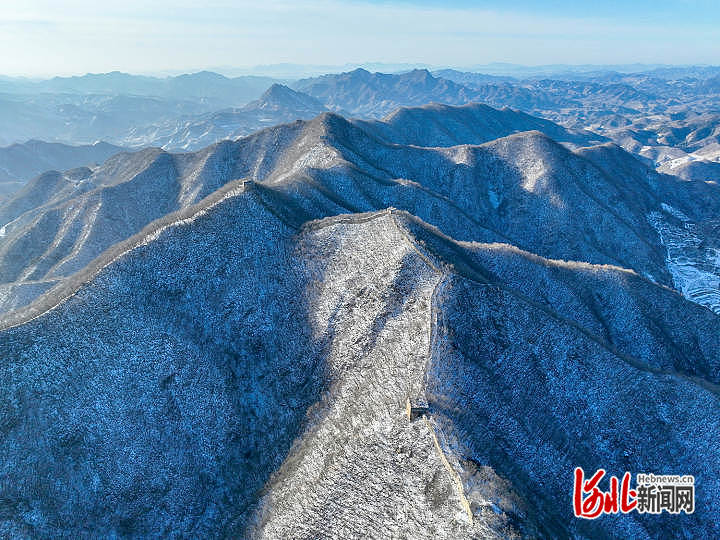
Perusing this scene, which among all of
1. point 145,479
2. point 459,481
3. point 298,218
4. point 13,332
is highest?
point 298,218

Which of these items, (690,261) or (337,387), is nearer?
(337,387)

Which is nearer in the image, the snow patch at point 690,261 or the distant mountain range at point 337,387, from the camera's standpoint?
the distant mountain range at point 337,387

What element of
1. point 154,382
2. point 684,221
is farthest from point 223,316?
point 684,221

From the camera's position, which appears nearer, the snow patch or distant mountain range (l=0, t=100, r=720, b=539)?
distant mountain range (l=0, t=100, r=720, b=539)

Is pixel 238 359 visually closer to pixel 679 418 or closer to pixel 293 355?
pixel 293 355

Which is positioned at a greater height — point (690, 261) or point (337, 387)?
point (337, 387)

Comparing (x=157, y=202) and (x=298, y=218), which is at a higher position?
(x=298, y=218)

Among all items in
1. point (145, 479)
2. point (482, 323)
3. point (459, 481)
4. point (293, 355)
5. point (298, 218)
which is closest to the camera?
point (459, 481)

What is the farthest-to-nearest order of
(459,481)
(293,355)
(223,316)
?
(223,316)
(293,355)
(459,481)
